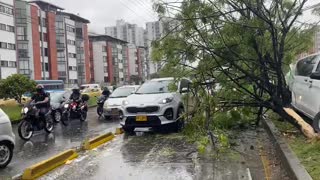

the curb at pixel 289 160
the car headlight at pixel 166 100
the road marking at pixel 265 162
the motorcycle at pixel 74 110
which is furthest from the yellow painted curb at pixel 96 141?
the motorcycle at pixel 74 110

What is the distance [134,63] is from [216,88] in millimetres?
115236

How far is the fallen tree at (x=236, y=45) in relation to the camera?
948 cm

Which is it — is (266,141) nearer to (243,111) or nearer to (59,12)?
(243,111)

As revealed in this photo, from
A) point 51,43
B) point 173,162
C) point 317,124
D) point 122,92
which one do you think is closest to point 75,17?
point 51,43

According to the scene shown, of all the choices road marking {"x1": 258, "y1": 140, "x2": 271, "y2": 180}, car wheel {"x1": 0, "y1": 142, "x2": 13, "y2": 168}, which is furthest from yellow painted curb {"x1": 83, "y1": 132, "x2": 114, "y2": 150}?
road marking {"x1": 258, "y1": 140, "x2": 271, "y2": 180}

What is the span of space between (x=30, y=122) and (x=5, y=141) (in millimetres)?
4682

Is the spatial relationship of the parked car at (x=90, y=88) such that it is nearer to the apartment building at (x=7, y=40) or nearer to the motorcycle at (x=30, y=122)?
the apartment building at (x=7, y=40)

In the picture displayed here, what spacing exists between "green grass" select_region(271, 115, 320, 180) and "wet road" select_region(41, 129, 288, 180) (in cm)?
41

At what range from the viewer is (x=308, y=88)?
10.2 m

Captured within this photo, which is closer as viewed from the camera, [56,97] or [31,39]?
[56,97]

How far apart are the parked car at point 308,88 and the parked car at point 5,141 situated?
19.7 ft

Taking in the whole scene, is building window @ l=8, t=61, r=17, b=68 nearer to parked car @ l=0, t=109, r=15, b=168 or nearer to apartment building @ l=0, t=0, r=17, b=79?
apartment building @ l=0, t=0, r=17, b=79

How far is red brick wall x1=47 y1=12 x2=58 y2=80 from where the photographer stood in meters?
70.3

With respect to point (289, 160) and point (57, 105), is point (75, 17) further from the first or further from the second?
point (289, 160)
